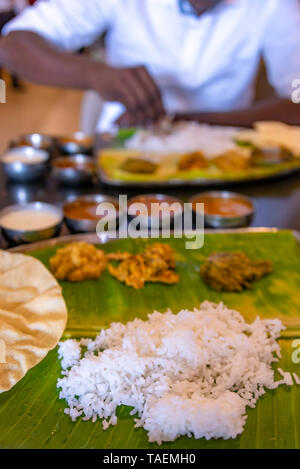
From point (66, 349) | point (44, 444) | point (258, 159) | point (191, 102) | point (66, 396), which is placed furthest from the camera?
point (191, 102)

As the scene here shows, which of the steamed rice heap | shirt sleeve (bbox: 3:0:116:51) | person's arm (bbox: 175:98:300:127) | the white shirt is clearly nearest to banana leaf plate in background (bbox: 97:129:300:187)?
person's arm (bbox: 175:98:300:127)

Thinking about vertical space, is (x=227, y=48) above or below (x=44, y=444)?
above

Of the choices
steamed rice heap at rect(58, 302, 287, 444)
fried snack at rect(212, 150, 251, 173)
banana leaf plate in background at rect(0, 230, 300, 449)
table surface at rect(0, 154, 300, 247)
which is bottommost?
table surface at rect(0, 154, 300, 247)

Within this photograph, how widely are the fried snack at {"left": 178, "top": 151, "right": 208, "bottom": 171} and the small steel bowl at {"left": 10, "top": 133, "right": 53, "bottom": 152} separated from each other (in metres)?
0.92

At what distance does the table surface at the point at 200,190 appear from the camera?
7.72ft

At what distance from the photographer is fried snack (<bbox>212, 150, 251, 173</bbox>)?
2666mm

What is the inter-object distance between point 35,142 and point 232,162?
1.33m

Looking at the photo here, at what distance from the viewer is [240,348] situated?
1.36m

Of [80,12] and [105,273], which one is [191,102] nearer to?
[80,12]

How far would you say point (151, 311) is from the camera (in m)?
1.58

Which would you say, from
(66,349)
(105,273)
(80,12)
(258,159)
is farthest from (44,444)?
(80,12)

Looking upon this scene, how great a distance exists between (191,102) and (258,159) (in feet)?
3.43

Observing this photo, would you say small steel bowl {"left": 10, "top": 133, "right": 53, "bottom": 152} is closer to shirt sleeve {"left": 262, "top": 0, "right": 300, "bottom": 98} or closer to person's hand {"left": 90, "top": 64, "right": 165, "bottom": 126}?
person's hand {"left": 90, "top": 64, "right": 165, "bottom": 126}

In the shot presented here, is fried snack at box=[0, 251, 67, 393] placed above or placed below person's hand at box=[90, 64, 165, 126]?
below
